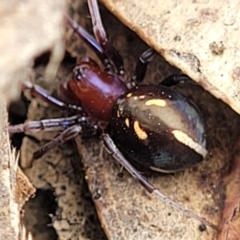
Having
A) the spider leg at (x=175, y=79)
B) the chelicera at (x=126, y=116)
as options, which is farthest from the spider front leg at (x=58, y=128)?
the spider leg at (x=175, y=79)

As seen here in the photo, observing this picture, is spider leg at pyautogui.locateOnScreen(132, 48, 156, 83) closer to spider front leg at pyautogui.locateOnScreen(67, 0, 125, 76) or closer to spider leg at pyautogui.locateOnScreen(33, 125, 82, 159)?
spider front leg at pyautogui.locateOnScreen(67, 0, 125, 76)

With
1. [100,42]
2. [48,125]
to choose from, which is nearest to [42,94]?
[48,125]

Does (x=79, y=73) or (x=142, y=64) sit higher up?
(x=142, y=64)

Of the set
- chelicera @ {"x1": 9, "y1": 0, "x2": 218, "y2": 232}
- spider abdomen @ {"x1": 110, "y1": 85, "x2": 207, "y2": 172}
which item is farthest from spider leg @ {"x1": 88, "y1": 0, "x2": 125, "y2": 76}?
spider abdomen @ {"x1": 110, "y1": 85, "x2": 207, "y2": 172}

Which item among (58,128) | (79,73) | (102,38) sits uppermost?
(102,38)

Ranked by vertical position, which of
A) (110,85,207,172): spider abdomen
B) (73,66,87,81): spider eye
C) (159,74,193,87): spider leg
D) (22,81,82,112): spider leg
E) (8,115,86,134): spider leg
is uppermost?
(159,74,193,87): spider leg

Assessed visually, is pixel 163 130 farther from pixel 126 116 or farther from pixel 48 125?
pixel 48 125

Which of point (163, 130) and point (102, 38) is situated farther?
point (102, 38)

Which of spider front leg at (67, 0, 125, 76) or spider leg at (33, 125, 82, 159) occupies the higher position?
spider front leg at (67, 0, 125, 76)
